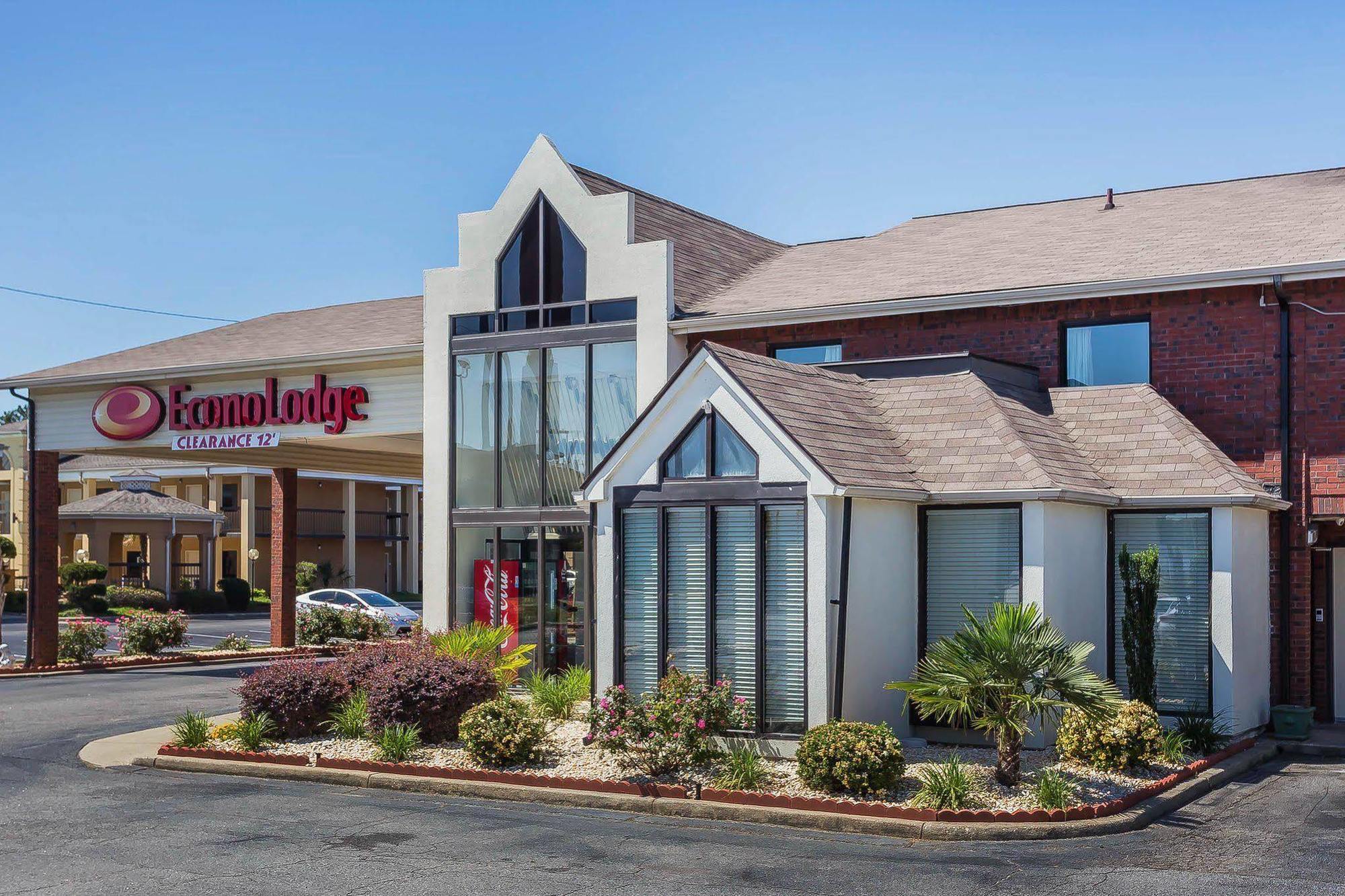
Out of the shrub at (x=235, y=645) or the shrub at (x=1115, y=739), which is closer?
the shrub at (x=1115, y=739)

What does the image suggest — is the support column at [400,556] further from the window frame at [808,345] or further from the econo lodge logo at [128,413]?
the window frame at [808,345]

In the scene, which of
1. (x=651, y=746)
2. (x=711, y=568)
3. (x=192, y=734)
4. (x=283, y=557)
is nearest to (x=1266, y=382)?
(x=711, y=568)

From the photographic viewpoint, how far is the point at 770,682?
643 inches

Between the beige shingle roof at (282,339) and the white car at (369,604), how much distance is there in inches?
426

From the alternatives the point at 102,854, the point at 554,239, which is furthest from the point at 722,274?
the point at 102,854

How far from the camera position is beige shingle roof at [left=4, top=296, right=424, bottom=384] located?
91.0 ft

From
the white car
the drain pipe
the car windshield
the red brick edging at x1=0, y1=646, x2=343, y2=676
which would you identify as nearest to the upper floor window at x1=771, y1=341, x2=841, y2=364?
the drain pipe

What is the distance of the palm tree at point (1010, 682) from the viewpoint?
14.2 metres

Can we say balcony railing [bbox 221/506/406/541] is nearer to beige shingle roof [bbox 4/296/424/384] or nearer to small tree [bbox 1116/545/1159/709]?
→ beige shingle roof [bbox 4/296/424/384]

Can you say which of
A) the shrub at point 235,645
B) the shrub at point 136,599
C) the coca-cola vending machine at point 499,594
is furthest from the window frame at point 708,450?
the shrub at point 136,599

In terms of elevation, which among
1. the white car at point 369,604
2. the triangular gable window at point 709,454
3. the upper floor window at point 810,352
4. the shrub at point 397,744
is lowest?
the white car at point 369,604

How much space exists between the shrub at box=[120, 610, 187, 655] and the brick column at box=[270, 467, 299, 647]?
2.30m

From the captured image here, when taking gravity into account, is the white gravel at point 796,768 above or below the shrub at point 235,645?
above

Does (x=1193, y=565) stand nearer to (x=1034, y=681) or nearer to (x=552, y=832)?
(x=1034, y=681)
